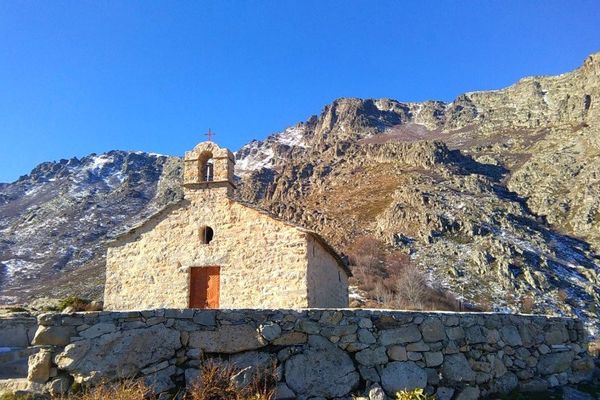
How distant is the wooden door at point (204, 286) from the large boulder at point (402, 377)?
27.7 feet

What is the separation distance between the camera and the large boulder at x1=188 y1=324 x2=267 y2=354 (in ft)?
24.8

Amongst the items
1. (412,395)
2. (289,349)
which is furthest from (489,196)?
(289,349)

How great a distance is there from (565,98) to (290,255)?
451ft

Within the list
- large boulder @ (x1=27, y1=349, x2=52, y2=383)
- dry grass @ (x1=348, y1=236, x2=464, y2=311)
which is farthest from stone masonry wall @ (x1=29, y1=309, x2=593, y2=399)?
dry grass @ (x1=348, y1=236, x2=464, y2=311)

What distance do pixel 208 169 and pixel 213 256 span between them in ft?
11.2

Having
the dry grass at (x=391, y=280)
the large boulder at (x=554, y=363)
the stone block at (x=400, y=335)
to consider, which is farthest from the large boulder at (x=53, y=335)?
the dry grass at (x=391, y=280)

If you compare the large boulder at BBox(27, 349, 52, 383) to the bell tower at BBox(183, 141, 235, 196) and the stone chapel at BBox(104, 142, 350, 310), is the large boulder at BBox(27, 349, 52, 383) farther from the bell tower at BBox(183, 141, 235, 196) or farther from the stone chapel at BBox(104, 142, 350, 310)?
the bell tower at BBox(183, 141, 235, 196)

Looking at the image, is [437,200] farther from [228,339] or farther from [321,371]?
[228,339]

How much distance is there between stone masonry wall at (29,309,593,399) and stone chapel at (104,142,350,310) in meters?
6.01

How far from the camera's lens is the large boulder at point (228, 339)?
7.57 meters

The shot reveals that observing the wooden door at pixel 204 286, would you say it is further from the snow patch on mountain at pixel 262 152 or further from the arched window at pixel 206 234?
the snow patch on mountain at pixel 262 152

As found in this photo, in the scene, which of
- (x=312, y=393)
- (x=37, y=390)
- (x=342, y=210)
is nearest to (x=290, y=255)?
(x=312, y=393)

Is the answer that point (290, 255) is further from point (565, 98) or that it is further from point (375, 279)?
point (565, 98)

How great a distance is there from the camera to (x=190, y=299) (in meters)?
15.6
